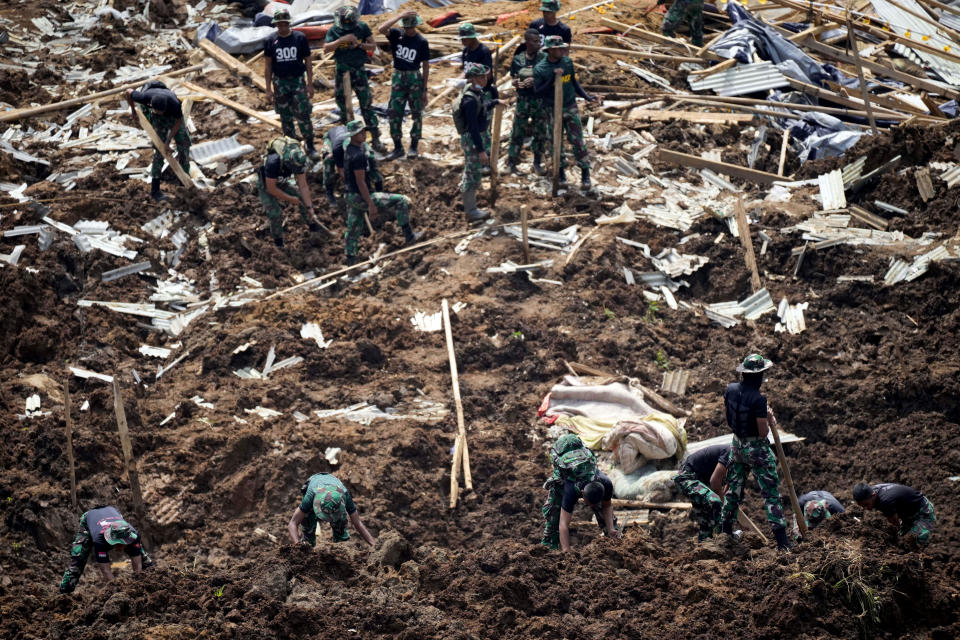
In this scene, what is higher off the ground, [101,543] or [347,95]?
[347,95]

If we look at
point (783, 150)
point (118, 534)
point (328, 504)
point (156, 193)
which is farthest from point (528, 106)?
point (118, 534)

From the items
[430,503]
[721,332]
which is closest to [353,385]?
[430,503]

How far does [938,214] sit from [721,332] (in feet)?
11.6

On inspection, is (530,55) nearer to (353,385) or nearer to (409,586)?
(353,385)

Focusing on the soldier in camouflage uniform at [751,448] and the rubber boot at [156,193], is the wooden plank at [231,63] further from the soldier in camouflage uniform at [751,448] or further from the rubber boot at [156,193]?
the soldier in camouflage uniform at [751,448]

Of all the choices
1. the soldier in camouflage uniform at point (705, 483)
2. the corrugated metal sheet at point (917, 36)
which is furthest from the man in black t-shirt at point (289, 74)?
the corrugated metal sheet at point (917, 36)

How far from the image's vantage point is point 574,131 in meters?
13.9

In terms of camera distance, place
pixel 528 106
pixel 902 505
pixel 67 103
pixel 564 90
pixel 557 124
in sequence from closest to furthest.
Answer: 1. pixel 902 505
2. pixel 557 124
3. pixel 564 90
4. pixel 528 106
5. pixel 67 103

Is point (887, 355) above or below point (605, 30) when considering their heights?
below

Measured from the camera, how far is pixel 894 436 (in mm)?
10211

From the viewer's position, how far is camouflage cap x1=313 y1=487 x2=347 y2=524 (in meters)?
8.09

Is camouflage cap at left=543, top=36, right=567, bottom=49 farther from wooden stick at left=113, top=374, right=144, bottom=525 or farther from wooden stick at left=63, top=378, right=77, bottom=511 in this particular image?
wooden stick at left=63, top=378, right=77, bottom=511

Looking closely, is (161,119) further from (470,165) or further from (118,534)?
(118,534)

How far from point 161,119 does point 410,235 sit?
4.29m
